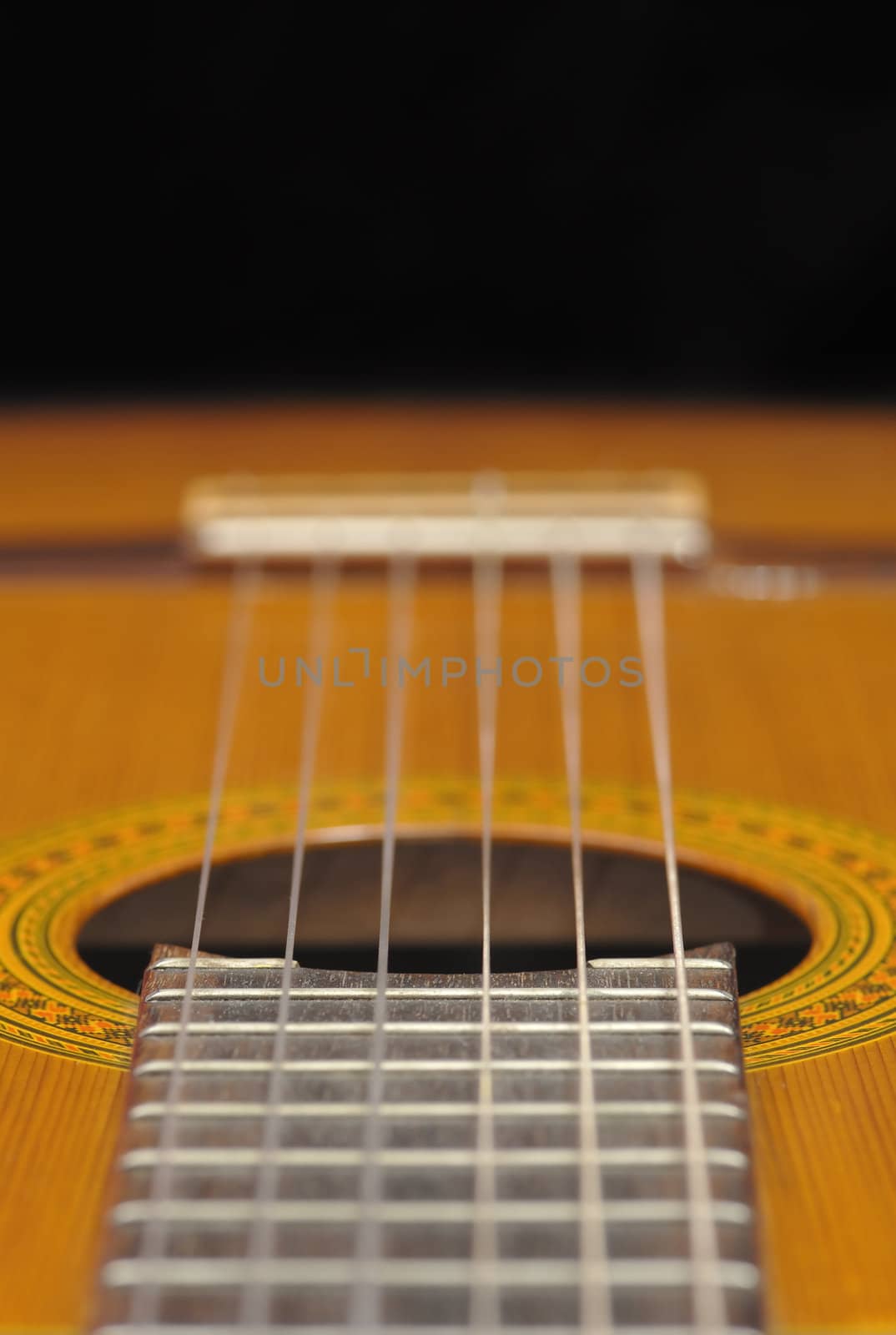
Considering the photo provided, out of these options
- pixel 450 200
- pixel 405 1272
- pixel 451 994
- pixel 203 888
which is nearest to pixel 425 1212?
pixel 405 1272

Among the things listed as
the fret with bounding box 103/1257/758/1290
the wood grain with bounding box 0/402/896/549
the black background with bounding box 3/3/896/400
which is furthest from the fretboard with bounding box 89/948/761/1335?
the black background with bounding box 3/3/896/400

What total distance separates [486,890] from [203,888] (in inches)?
5.2

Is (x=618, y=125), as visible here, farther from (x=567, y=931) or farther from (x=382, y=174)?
(x=567, y=931)

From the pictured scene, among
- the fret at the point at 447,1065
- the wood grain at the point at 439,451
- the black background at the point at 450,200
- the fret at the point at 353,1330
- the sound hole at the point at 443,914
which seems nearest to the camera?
the fret at the point at 353,1330

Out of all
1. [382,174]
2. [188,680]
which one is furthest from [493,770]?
[382,174]

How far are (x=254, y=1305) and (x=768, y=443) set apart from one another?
108 centimetres

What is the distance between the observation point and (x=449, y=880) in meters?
0.83

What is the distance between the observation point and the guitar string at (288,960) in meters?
0.50

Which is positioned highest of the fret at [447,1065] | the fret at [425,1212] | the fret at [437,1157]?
the fret at [447,1065]

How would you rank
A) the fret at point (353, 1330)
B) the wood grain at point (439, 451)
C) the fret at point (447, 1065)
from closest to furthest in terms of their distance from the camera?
the fret at point (353, 1330)
the fret at point (447, 1065)
the wood grain at point (439, 451)

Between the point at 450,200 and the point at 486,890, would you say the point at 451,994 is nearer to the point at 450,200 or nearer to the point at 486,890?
the point at 486,890

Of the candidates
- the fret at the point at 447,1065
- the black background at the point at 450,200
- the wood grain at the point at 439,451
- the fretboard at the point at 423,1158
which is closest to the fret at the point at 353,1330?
the fretboard at the point at 423,1158

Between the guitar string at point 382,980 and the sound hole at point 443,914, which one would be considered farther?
the sound hole at point 443,914

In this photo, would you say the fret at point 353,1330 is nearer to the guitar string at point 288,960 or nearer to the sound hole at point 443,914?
the guitar string at point 288,960
